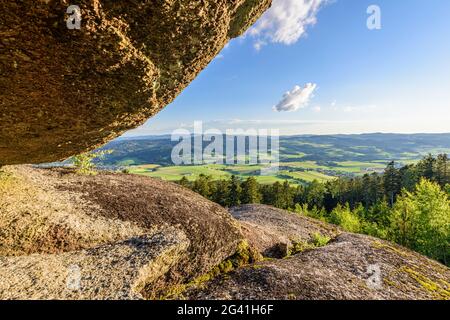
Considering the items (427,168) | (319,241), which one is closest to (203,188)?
(319,241)

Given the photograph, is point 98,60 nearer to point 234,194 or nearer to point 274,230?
point 274,230

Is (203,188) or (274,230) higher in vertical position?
(274,230)

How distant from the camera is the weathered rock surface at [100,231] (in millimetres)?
11797

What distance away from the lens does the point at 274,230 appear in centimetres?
3098

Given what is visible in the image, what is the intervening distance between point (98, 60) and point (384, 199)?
78.8 meters

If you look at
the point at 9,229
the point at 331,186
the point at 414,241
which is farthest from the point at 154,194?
the point at 331,186

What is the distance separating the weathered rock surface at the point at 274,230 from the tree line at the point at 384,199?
12.1 metres

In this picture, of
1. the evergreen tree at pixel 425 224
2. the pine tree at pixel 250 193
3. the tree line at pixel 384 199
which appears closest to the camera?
the evergreen tree at pixel 425 224

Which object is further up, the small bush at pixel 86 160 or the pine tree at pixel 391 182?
the small bush at pixel 86 160

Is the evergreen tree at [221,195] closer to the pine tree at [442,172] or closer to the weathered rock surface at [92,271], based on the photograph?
the weathered rock surface at [92,271]

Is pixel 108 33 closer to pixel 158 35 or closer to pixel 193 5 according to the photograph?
pixel 158 35

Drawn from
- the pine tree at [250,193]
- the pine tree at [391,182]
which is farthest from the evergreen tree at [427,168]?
the pine tree at [250,193]

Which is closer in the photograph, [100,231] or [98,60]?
[98,60]

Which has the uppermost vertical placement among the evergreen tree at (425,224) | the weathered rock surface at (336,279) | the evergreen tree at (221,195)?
the weathered rock surface at (336,279)
